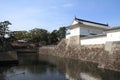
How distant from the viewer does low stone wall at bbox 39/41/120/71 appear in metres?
13.7

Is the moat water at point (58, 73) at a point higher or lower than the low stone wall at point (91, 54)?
lower

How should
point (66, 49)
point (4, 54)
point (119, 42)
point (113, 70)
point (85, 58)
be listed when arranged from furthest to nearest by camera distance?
point (66, 49), point (85, 58), point (4, 54), point (119, 42), point (113, 70)

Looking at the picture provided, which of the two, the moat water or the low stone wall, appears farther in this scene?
the low stone wall

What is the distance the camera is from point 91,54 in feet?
64.6

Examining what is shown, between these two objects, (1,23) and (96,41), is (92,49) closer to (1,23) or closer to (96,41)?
(96,41)

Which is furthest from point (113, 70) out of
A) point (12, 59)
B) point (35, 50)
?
point (35, 50)

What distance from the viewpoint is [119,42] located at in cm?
1423

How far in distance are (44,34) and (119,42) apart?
29266 mm

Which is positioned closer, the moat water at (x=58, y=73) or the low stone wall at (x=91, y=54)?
the moat water at (x=58, y=73)

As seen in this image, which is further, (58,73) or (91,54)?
(91,54)

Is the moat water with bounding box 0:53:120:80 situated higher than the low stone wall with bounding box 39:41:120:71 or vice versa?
the low stone wall with bounding box 39:41:120:71

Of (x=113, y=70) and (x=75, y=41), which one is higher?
(x=75, y=41)

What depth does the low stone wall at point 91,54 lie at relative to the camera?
1374cm

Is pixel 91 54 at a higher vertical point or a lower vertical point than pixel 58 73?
higher
